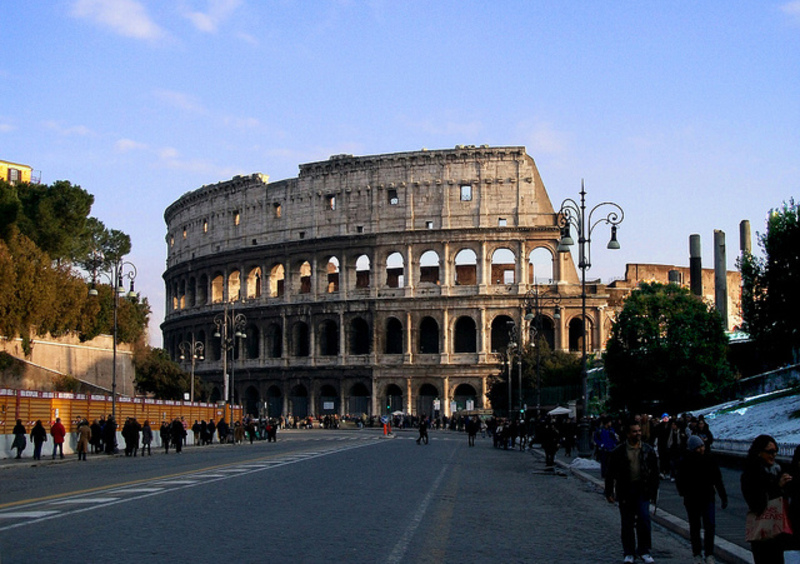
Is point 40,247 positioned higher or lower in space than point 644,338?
higher

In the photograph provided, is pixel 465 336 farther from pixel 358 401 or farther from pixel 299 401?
pixel 299 401

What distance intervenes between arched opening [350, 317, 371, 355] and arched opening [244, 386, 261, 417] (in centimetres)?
999

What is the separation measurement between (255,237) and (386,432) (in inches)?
1183

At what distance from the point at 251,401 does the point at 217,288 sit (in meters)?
11.2

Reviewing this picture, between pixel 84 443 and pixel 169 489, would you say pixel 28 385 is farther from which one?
pixel 169 489

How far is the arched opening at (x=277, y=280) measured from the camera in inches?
3374

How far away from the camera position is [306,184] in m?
83.1

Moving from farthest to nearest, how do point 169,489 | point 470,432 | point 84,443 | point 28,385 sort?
point 28,385 → point 470,432 → point 84,443 → point 169,489

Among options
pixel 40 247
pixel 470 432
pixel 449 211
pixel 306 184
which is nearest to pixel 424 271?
pixel 449 211

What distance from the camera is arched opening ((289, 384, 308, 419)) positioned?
8231 cm

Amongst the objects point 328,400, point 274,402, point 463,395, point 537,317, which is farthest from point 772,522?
point 274,402

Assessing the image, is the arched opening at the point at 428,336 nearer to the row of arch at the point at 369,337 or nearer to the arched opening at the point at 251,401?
the row of arch at the point at 369,337

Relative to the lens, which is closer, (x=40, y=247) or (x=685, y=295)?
(x=685, y=295)

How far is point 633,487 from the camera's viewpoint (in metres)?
9.62
